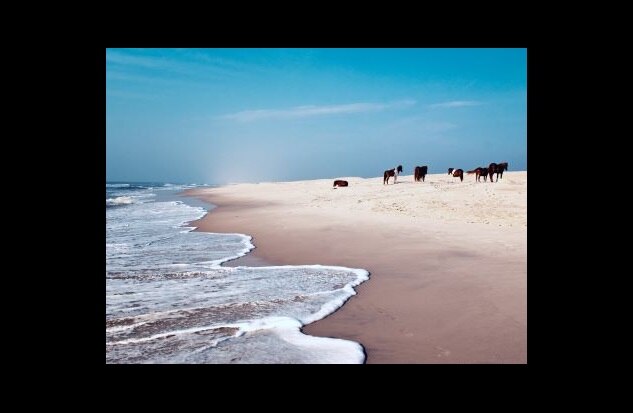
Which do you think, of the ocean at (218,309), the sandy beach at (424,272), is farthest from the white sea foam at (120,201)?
the ocean at (218,309)

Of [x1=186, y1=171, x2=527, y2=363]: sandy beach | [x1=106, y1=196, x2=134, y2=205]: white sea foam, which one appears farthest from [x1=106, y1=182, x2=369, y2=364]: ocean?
[x1=106, y1=196, x2=134, y2=205]: white sea foam

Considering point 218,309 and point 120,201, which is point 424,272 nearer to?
point 218,309

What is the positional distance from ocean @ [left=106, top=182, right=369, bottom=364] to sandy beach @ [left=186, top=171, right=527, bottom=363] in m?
0.29

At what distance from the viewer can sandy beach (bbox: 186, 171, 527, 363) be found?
3682 millimetres

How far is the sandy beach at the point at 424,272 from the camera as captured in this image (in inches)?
145

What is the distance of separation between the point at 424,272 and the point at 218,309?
3217 mm

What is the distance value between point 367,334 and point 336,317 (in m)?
0.61

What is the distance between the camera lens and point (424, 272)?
20.4 ft

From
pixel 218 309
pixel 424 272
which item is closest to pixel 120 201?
pixel 218 309
